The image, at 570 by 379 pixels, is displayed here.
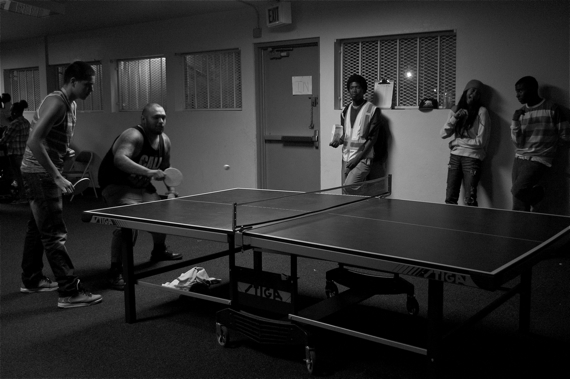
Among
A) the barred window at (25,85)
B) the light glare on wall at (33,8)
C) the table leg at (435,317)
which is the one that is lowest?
the table leg at (435,317)

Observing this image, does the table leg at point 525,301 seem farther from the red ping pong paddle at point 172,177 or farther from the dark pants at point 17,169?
the dark pants at point 17,169

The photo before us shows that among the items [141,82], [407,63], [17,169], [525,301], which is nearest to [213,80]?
[141,82]

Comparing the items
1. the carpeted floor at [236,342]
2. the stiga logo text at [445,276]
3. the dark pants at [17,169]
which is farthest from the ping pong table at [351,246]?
the dark pants at [17,169]

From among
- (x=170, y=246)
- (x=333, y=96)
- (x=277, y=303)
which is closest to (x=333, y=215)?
(x=277, y=303)

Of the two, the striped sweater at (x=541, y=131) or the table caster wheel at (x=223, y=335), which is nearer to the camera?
the table caster wheel at (x=223, y=335)

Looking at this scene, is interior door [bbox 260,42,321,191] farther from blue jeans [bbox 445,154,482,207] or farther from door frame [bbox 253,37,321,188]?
blue jeans [bbox 445,154,482,207]

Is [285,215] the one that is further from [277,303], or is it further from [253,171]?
[253,171]

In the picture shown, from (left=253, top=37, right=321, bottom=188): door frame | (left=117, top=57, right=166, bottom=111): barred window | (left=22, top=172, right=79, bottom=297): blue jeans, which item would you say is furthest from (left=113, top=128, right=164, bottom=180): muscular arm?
(left=117, top=57, right=166, bottom=111): barred window

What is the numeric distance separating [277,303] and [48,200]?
182 cm

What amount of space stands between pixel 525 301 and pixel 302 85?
4643 mm

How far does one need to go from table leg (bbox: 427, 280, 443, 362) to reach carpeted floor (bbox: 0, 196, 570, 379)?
3.7 inches

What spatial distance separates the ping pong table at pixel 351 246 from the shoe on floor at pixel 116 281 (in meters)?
0.73

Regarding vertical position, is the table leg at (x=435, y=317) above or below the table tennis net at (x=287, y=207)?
below

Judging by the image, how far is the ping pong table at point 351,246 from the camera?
A: 2.46 m
